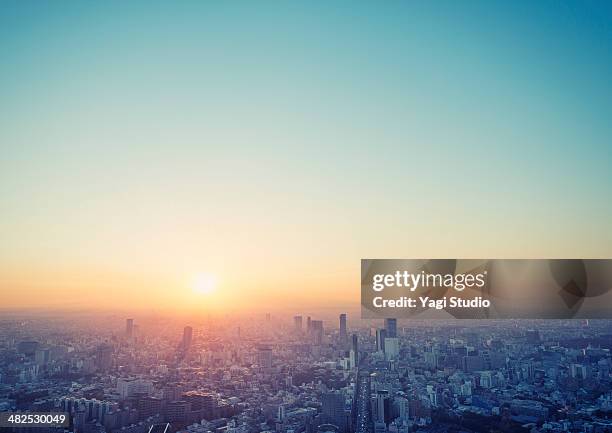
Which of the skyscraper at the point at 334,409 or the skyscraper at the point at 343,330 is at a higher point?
the skyscraper at the point at 343,330

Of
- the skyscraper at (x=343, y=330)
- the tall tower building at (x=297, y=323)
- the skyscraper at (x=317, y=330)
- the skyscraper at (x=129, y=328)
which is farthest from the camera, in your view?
the tall tower building at (x=297, y=323)

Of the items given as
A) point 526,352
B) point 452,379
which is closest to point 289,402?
point 452,379

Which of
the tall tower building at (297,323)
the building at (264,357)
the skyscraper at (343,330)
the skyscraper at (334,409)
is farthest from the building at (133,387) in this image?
the skyscraper at (343,330)

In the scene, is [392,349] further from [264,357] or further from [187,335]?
[187,335]

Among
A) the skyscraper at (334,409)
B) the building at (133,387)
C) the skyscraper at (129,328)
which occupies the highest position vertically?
the skyscraper at (129,328)

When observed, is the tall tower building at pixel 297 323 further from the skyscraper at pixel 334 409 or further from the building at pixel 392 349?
the skyscraper at pixel 334 409

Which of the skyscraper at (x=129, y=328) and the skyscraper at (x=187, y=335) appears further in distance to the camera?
the skyscraper at (x=187, y=335)

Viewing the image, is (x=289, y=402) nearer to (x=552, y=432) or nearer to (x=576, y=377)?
(x=552, y=432)

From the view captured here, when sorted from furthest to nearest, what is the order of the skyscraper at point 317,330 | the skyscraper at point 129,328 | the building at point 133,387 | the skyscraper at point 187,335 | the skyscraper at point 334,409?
the skyscraper at point 187,335, the skyscraper at point 317,330, the skyscraper at point 129,328, the building at point 133,387, the skyscraper at point 334,409
